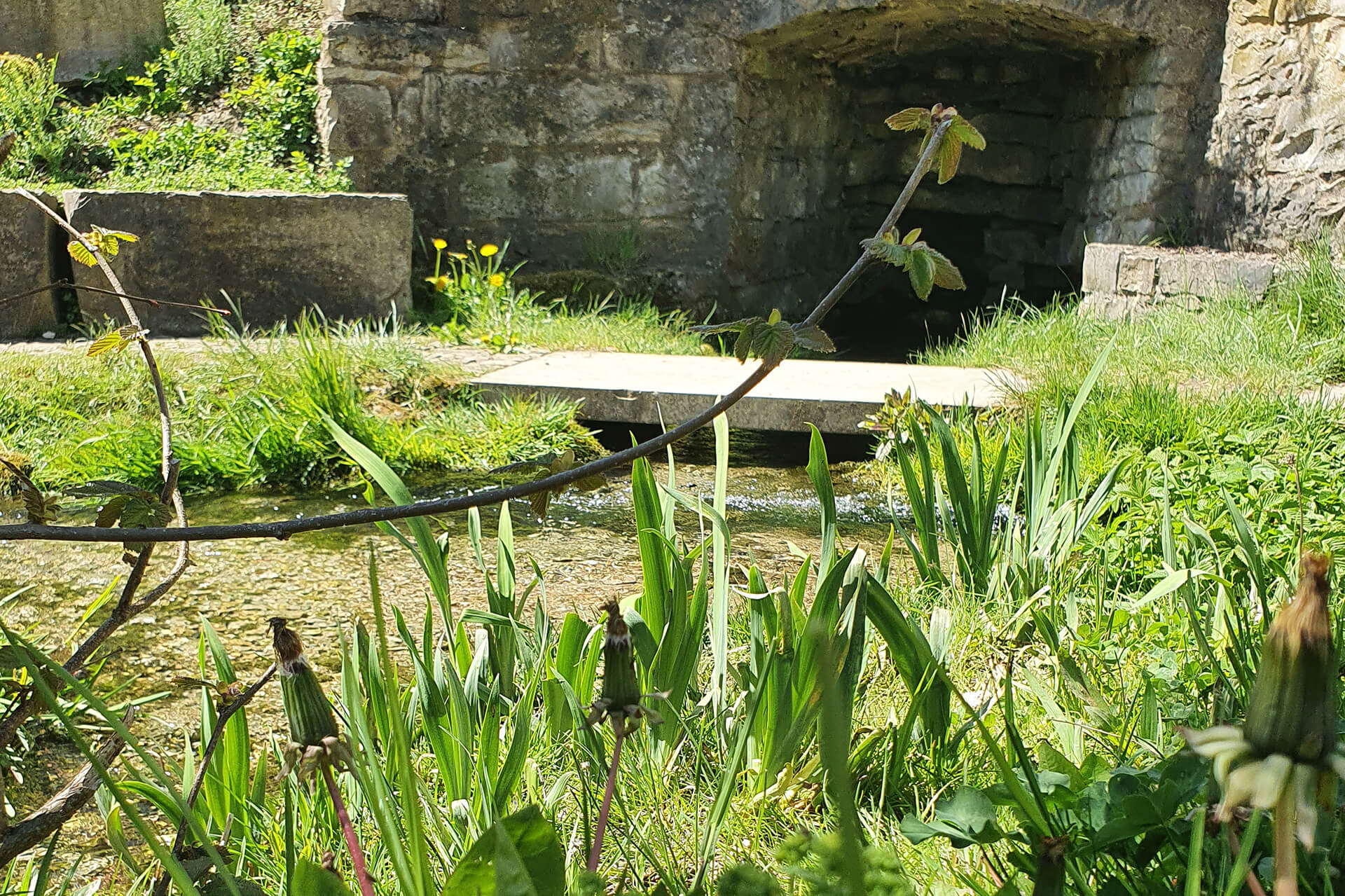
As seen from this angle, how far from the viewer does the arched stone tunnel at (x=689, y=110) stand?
17.4ft

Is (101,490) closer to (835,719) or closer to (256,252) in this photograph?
(835,719)

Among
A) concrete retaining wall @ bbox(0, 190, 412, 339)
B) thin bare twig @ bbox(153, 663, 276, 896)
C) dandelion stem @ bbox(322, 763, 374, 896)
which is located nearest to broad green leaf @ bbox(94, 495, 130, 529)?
thin bare twig @ bbox(153, 663, 276, 896)

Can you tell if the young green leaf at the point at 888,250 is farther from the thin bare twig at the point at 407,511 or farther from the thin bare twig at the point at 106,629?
the thin bare twig at the point at 106,629

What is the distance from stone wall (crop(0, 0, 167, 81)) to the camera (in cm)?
584

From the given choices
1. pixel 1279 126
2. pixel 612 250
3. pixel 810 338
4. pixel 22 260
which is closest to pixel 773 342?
pixel 810 338

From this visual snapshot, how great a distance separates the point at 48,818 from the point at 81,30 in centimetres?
606

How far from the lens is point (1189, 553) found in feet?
5.92

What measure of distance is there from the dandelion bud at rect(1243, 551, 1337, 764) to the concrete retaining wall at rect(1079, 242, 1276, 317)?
14.0ft

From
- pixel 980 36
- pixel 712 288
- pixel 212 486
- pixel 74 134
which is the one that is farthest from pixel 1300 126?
pixel 74 134

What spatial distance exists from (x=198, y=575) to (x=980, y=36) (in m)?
5.12

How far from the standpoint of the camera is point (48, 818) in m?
0.91

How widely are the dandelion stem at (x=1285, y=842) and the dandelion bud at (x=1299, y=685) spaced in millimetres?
15

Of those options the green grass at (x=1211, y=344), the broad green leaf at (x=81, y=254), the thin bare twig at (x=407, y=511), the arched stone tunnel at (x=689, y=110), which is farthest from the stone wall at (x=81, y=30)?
the thin bare twig at (x=407, y=511)

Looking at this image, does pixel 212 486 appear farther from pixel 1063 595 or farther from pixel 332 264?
pixel 1063 595
